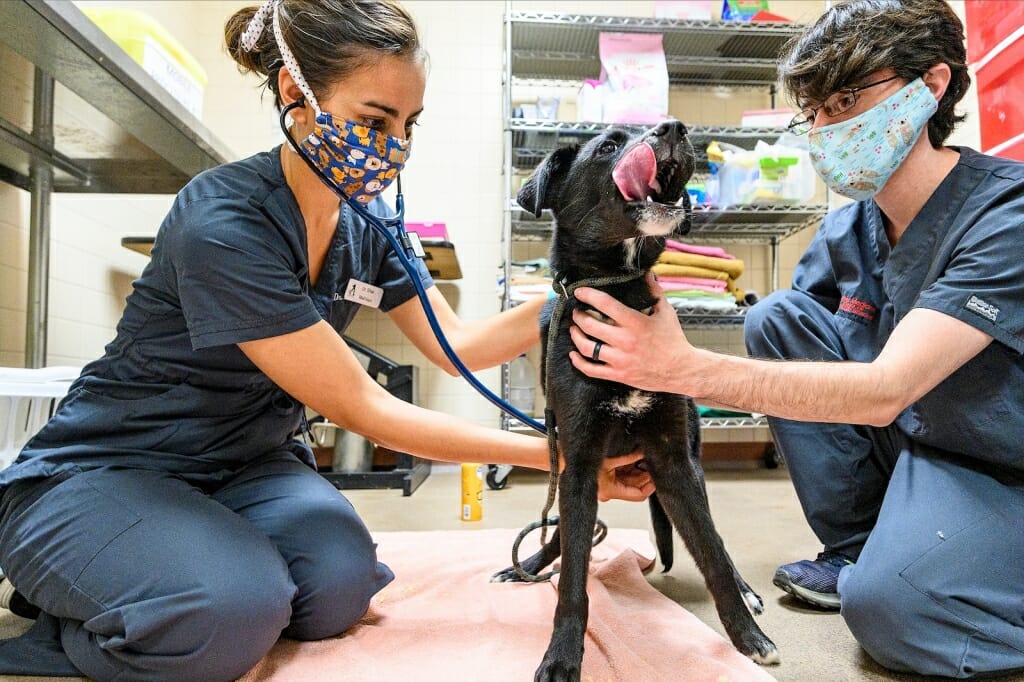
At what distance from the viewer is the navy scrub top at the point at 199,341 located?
104 cm

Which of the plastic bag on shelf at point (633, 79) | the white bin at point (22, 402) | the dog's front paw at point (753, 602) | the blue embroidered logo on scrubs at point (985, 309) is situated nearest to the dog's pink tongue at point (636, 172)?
the blue embroidered logo on scrubs at point (985, 309)

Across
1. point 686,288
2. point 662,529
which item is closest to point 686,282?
point 686,288

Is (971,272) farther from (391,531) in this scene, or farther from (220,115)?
(220,115)

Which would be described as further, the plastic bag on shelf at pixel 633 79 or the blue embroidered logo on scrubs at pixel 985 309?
the plastic bag on shelf at pixel 633 79

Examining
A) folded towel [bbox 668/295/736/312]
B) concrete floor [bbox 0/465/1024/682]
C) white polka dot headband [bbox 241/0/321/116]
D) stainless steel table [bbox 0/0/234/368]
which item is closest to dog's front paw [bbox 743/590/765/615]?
concrete floor [bbox 0/465/1024/682]

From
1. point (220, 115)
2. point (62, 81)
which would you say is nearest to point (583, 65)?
point (220, 115)

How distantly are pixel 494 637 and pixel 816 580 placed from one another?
67 centimetres

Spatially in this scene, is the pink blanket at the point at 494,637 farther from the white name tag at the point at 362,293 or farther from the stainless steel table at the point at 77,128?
the stainless steel table at the point at 77,128

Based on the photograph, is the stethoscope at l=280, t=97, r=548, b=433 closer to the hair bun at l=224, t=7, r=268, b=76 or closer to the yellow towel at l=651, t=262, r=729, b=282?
the hair bun at l=224, t=7, r=268, b=76

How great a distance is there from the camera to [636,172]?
108 centimetres

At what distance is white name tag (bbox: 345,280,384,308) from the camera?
54.6 inches

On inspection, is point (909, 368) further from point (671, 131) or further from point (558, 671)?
point (558, 671)

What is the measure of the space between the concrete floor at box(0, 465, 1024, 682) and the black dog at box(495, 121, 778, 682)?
141mm

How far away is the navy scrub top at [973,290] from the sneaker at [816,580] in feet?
1.10
